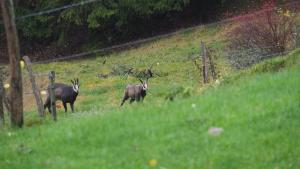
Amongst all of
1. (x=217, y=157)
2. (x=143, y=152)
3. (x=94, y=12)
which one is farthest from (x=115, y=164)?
(x=94, y=12)

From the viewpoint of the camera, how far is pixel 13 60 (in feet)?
44.2

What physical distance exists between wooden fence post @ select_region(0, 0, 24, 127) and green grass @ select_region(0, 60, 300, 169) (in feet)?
2.08

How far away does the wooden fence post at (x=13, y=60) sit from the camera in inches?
525

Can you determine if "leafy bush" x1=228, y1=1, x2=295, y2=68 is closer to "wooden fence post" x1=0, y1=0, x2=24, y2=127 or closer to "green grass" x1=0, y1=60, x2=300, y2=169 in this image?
"green grass" x1=0, y1=60, x2=300, y2=169

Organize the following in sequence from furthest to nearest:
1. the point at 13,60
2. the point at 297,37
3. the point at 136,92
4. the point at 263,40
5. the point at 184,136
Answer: the point at 297,37
the point at 263,40
the point at 136,92
the point at 13,60
the point at 184,136

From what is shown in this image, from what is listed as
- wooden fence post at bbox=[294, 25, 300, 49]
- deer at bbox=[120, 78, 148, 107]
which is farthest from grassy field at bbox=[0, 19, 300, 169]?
wooden fence post at bbox=[294, 25, 300, 49]

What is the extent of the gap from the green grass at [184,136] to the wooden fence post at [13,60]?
2.08ft

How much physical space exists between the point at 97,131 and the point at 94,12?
2893 centimetres

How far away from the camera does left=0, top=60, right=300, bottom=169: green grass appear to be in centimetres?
976

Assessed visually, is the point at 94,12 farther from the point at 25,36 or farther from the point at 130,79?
the point at 130,79

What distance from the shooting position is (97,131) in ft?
38.5

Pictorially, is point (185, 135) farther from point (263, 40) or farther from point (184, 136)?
point (263, 40)

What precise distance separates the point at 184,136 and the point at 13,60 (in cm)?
454

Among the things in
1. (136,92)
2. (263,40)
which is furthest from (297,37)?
(136,92)
